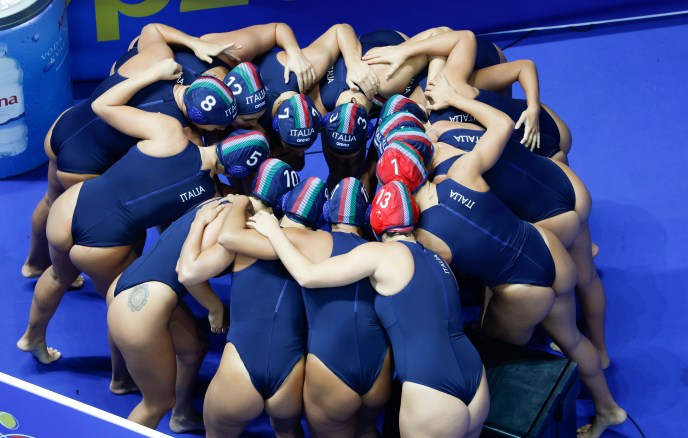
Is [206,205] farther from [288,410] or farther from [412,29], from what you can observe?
[412,29]

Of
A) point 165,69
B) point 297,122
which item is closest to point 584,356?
point 297,122

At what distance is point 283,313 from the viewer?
4.47m

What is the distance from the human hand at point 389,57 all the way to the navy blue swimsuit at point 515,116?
1.26 feet

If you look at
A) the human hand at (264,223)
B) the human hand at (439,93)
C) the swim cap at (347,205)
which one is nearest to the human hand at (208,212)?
the human hand at (264,223)

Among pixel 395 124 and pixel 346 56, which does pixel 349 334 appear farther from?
pixel 346 56

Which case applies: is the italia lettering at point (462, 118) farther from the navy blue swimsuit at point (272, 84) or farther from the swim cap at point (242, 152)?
the swim cap at point (242, 152)

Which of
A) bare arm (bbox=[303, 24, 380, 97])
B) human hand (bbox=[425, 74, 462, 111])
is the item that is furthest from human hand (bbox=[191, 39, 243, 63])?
human hand (bbox=[425, 74, 462, 111])

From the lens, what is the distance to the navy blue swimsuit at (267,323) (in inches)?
174

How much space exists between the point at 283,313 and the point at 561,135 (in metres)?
2.25

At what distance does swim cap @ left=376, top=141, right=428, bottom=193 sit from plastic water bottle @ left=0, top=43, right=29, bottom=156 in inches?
121

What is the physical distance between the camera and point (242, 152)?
5051mm

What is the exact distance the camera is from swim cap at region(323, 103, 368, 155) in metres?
5.27

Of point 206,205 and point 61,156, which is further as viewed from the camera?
point 61,156

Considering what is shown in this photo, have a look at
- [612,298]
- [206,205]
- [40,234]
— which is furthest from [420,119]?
[40,234]
